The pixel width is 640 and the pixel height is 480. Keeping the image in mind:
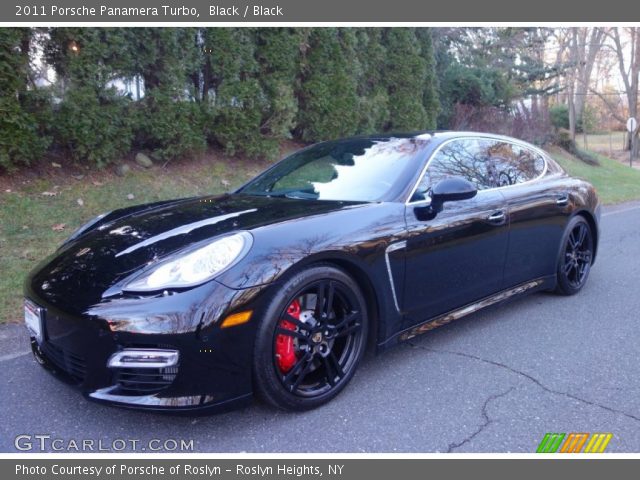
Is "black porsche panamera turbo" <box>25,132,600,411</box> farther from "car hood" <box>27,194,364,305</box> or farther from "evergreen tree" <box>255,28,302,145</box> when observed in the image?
"evergreen tree" <box>255,28,302,145</box>

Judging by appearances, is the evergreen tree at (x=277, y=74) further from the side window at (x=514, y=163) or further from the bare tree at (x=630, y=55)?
the bare tree at (x=630, y=55)

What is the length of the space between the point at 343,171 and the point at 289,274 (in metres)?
1.27

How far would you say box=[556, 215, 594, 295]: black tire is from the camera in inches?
178

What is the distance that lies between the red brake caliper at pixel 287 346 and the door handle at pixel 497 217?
5.37 feet

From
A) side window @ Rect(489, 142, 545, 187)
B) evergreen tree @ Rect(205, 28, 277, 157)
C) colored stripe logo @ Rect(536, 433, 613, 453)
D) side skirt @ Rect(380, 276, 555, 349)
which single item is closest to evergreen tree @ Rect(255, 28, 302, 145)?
evergreen tree @ Rect(205, 28, 277, 157)

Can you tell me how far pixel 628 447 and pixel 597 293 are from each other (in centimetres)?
269

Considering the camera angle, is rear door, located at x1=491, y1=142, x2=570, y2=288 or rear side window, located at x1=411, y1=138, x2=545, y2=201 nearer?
rear side window, located at x1=411, y1=138, x2=545, y2=201

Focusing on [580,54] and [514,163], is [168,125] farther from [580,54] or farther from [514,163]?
[580,54]

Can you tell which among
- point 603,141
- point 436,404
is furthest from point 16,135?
point 603,141

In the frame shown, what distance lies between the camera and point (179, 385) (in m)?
2.34

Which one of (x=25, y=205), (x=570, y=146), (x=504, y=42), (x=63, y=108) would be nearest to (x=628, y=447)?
(x=25, y=205)

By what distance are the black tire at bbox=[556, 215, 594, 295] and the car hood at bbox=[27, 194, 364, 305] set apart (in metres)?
2.31

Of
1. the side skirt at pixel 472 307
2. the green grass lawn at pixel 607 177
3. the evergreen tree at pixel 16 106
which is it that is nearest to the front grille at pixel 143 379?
the side skirt at pixel 472 307

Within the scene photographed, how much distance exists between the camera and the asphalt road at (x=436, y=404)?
251 cm
